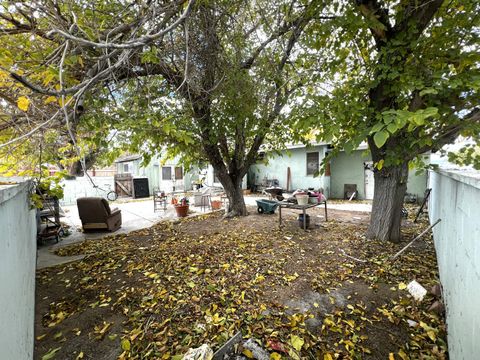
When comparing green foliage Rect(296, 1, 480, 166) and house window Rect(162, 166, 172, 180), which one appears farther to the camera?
house window Rect(162, 166, 172, 180)

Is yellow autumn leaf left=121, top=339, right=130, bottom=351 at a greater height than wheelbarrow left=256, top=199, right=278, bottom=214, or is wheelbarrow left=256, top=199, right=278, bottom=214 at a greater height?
wheelbarrow left=256, top=199, right=278, bottom=214

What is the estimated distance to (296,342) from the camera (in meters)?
2.20

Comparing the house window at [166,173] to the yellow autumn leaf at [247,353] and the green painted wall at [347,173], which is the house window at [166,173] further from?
the yellow autumn leaf at [247,353]

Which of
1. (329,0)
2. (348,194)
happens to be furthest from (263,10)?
(348,194)

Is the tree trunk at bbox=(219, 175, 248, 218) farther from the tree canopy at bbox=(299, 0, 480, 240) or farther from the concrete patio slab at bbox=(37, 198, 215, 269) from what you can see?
the tree canopy at bbox=(299, 0, 480, 240)

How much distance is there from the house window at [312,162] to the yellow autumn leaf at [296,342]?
11825mm

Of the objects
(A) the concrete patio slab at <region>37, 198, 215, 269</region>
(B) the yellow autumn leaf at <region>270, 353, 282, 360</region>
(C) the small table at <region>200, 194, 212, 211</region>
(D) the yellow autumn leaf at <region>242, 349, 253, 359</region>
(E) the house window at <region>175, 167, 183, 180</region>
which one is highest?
(E) the house window at <region>175, 167, 183, 180</region>

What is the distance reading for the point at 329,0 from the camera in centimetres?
363

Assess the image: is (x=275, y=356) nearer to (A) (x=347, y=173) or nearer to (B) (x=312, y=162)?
(A) (x=347, y=173)

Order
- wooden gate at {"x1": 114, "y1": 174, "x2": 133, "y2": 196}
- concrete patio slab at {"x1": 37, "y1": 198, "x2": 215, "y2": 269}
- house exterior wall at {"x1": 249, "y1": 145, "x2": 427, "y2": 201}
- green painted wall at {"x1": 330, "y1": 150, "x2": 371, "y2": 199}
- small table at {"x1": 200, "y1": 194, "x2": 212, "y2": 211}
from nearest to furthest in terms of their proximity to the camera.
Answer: concrete patio slab at {"x1": 37, "y1": 198, "x2": 215, "y2": 269}, small table at {"x1": 200, "y1": 194, "x2": 212, "y2": 211}, house exterior wall at {"x1": 249, "y1": 145, "x2": 427, "y2": 201}, green painted wall at {"x1": 330, "y1": 150, "x2": 371, "y2": 199}, wooden gate at {"x1": 114, "y1": 174, "x2": 133, "y2": 196}

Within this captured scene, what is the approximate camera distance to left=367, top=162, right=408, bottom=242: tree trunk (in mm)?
4375

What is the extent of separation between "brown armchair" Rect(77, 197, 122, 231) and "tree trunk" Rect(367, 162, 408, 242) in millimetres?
7473

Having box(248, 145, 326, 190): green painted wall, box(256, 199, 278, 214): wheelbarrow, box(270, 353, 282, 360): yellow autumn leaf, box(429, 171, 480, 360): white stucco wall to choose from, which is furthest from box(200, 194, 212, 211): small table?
box(429, 171, 480, 360): white stucco wall

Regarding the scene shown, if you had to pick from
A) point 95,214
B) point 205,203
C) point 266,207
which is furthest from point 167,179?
point 266,207
